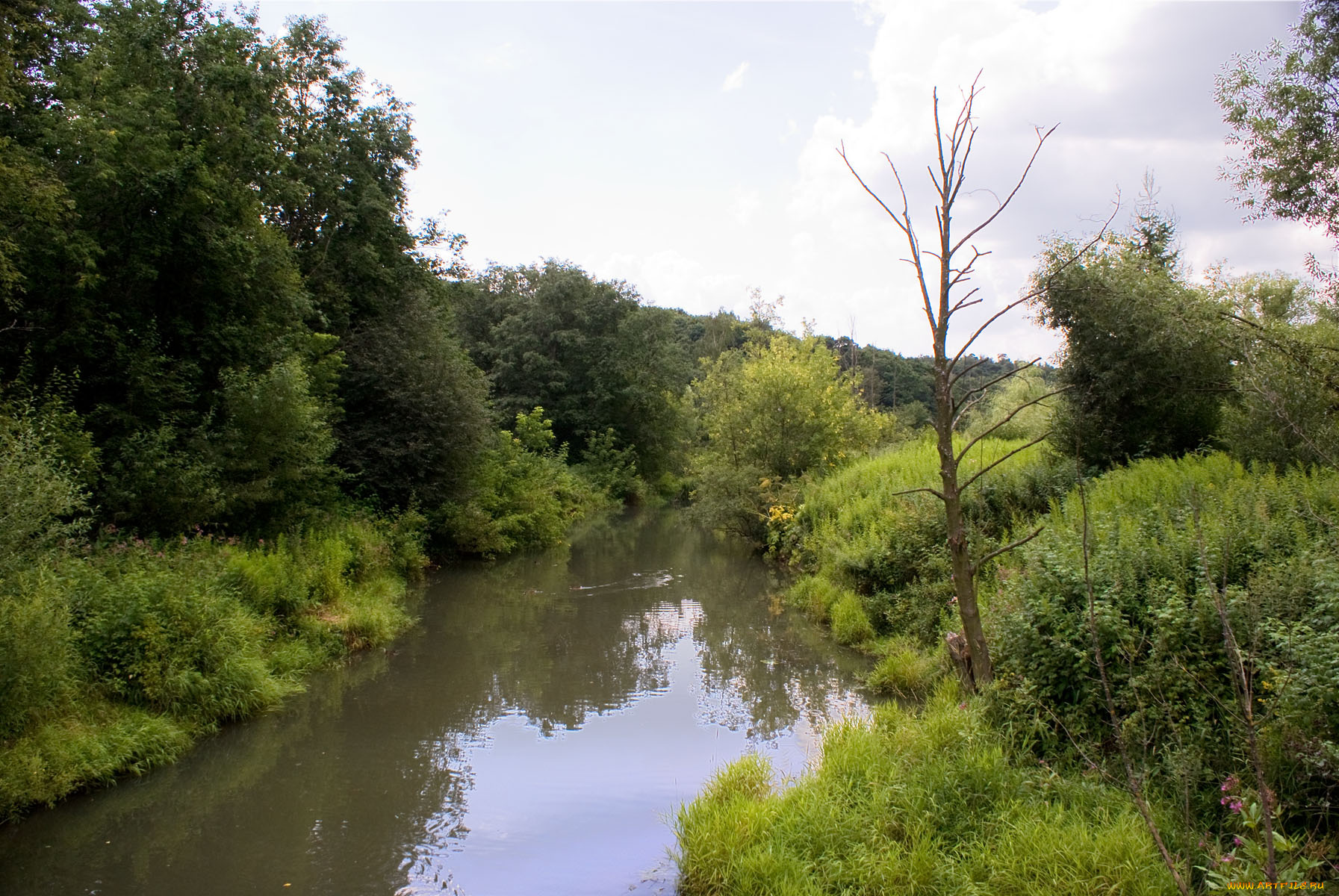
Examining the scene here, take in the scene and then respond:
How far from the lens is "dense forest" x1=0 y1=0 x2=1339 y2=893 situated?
4.61 metres

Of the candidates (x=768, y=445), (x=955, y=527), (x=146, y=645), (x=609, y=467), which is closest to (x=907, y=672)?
(x=955, y=527)

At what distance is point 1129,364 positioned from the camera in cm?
1078

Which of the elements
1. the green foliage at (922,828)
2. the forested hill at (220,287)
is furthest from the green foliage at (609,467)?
the green foliage at (922,828)

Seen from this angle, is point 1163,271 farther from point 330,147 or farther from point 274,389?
point 330,147

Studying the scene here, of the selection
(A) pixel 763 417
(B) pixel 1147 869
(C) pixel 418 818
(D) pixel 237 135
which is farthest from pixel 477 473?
(B) pixel 1147 869

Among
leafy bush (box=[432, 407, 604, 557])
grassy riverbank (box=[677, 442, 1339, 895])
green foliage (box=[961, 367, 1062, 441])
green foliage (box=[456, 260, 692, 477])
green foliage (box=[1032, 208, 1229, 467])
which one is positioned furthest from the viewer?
green foliage (box=[456, 260, 692, 477])

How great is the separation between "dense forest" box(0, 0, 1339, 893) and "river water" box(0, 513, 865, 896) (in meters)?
0.54

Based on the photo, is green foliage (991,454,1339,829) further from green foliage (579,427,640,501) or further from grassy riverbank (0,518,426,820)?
green foliage (579,427,640,501)

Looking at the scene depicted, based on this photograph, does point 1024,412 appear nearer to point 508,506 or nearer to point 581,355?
point 508,506

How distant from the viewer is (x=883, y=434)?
26922 millimetres

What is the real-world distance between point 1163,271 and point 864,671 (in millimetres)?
7689

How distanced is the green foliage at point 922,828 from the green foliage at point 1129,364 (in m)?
6.75

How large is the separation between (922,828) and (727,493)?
14768 millimetres

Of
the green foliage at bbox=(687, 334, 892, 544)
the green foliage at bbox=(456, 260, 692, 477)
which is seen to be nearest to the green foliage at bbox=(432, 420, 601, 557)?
the green foliage at bbox=(687, 334, 892, 544)
